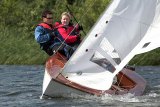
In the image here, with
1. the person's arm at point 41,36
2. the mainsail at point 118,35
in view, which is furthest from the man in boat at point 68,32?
the mainsail at point 118,35

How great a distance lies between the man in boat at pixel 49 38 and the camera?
35.7ft

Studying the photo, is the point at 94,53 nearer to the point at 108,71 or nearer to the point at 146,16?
the point at 108,71

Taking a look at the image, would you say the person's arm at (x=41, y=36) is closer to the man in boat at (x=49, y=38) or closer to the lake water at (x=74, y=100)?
the man in boat at (x=49, y=38)

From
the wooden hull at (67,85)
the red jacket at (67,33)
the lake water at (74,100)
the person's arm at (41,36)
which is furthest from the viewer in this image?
the red jacket at (67,33)

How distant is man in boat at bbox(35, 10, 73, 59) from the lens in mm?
10867

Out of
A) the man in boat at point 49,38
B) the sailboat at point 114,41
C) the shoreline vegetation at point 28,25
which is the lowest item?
the sailboat at point 114,41

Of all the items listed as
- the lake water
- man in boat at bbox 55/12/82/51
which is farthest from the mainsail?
man in boat at bbox 55/12/82/51

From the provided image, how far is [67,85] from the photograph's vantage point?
944 cm

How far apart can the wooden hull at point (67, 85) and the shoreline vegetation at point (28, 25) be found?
299 cm

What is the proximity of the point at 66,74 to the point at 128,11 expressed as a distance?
1.57 m

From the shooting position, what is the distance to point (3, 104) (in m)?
9.62

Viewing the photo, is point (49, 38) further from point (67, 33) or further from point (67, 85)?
point (67, 85)

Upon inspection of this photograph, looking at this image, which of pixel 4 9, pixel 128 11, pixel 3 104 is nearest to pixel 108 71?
pixel 128 11

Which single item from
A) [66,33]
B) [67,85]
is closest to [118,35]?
[67,85]
